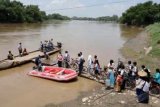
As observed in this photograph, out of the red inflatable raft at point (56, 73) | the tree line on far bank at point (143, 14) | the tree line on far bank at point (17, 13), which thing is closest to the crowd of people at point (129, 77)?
the red inflatable raft at point (56, 73)

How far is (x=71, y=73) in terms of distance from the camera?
58.5 ft

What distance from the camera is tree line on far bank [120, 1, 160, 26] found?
93.8m

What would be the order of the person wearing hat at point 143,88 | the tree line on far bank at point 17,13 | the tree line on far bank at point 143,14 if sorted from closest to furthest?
1. the person wearing hat at point 143,88
2. the tree line on far bank at point 17,13
3. the tree line on far bank at point 143,14

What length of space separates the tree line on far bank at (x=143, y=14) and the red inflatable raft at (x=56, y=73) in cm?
7450

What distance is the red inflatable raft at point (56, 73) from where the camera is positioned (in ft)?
57.5

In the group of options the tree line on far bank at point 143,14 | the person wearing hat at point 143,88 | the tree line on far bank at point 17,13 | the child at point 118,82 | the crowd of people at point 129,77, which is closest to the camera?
the person wearing hat at point 143,88

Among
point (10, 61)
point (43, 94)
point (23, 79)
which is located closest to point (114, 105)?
point (43, 94)

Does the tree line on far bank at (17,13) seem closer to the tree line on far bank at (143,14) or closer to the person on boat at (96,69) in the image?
the tree line on far bank at (143,14)

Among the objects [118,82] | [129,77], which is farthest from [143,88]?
[129,77]

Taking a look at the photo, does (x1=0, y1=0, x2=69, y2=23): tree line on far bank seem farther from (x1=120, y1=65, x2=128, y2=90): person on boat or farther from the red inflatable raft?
(x1=120, y1=65, x2=128, y2=90): person on boat

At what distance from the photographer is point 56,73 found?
60.3ft

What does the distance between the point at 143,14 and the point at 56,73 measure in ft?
265

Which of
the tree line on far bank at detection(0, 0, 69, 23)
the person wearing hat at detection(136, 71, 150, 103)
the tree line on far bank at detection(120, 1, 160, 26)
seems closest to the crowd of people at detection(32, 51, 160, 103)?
the person wearing hat at detection(136, 71, 150, 103)

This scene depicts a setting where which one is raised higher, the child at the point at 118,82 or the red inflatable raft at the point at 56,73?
the child at the point at 118,82
